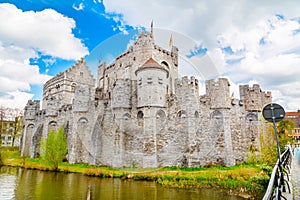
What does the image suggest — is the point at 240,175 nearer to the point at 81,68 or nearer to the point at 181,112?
the point at 181,112

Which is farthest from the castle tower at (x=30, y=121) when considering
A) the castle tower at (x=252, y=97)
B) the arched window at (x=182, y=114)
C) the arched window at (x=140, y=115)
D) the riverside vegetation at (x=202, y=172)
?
the castle tower at (x=252, y=97)

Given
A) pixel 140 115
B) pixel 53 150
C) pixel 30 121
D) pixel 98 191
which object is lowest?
pixel 98 191

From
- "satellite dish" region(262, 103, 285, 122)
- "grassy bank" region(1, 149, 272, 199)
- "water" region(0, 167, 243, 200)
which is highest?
"satellite dish" region(262, 103, 285, 122)

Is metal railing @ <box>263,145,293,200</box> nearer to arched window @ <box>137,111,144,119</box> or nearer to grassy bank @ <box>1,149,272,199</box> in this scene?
grassy bank @ <box>1,149,272,199</box>

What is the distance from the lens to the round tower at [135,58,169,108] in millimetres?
20469

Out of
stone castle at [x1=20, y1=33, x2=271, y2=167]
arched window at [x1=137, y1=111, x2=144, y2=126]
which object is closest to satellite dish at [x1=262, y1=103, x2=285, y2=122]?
stone castle at [x1=20, y1=33, x2=271, y2=167]

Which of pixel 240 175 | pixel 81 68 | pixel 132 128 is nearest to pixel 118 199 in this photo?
pixel 240 175

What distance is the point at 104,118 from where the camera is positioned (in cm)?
2272

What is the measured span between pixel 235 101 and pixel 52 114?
2313 centimetres

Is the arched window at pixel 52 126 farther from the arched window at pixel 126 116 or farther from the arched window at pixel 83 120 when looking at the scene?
the arched window at pixel 126 116

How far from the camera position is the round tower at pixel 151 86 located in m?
20.5

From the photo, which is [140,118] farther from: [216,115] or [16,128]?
[16,128]

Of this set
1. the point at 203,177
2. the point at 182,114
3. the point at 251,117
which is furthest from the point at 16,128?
the point at 251,117

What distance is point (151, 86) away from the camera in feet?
67.7
